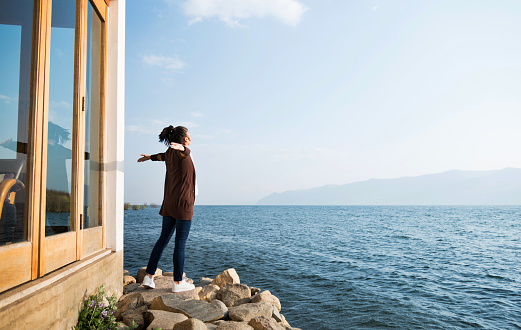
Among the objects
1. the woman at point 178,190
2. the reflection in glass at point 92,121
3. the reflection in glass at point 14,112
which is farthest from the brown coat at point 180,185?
the reflection in glass at point 14,112

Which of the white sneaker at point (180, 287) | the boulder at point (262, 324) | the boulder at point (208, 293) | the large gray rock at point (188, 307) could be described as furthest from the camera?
the boulder at point (208, 293)

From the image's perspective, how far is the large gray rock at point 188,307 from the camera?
409cm

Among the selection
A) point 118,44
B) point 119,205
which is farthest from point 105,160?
point 118,44

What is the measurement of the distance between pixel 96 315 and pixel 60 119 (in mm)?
1818

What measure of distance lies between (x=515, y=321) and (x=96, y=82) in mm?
8324

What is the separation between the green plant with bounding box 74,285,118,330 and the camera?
336 cm

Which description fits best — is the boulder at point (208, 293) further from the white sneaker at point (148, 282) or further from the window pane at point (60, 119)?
the window pane at point (60, 119)

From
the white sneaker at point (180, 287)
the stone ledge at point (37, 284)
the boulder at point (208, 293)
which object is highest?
the stone ledge at point (37, 284)

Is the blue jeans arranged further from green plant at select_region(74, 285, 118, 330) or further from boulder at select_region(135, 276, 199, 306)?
green plant at select_region(74, 285, 118, 330)

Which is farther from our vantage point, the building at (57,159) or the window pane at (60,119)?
the window pane at (60,119)

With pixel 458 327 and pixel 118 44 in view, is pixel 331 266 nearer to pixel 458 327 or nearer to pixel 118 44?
pixel 458 327

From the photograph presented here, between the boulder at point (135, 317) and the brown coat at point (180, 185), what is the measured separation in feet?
3.61

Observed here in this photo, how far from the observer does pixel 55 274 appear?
3031mm

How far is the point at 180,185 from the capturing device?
4.55m
